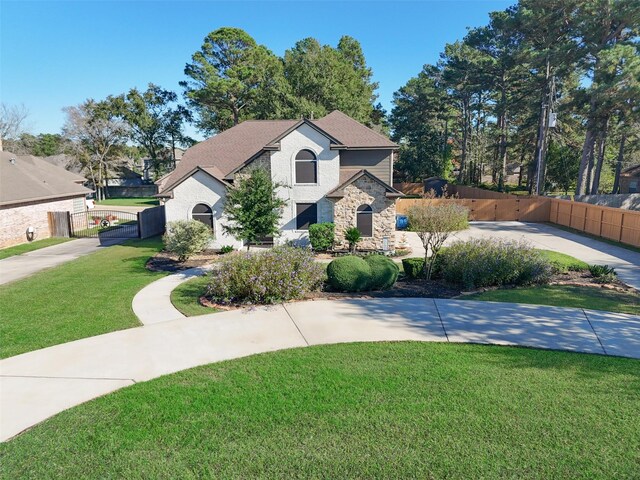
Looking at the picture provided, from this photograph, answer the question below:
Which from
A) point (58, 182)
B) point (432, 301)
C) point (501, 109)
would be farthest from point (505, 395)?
point (501, 109)

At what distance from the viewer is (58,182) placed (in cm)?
2786

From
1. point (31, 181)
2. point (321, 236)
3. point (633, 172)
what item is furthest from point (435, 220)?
point (633, 172)

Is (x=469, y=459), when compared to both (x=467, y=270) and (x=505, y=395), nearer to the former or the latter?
(x=505, y=395)

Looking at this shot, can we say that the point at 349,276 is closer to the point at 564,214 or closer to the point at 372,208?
the point at 372,208

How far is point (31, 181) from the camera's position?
24766 millimetres

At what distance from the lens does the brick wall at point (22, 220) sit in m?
21.3

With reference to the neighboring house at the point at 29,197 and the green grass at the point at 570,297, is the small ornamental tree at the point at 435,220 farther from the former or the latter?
the neighboring house at the point at 29,197

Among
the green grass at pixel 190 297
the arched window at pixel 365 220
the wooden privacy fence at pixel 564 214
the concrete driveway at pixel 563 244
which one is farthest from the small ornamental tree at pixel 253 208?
the wooden privacy fence at pixel 564 214

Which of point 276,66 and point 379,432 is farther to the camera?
point 276,66

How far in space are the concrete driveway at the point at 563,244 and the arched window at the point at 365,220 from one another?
7.90ft

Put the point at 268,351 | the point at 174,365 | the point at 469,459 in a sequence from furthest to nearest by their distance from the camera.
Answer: the point at 268,351 → the point at 174,365 → the point at 469,459

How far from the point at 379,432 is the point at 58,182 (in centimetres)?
3039

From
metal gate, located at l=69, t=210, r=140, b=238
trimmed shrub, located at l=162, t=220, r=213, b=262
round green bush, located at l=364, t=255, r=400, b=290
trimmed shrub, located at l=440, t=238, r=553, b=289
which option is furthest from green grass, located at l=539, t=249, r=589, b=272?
metal gate, located at l=69, t=210, r=140, b=238

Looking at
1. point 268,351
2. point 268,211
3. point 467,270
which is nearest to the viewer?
point 268,351
